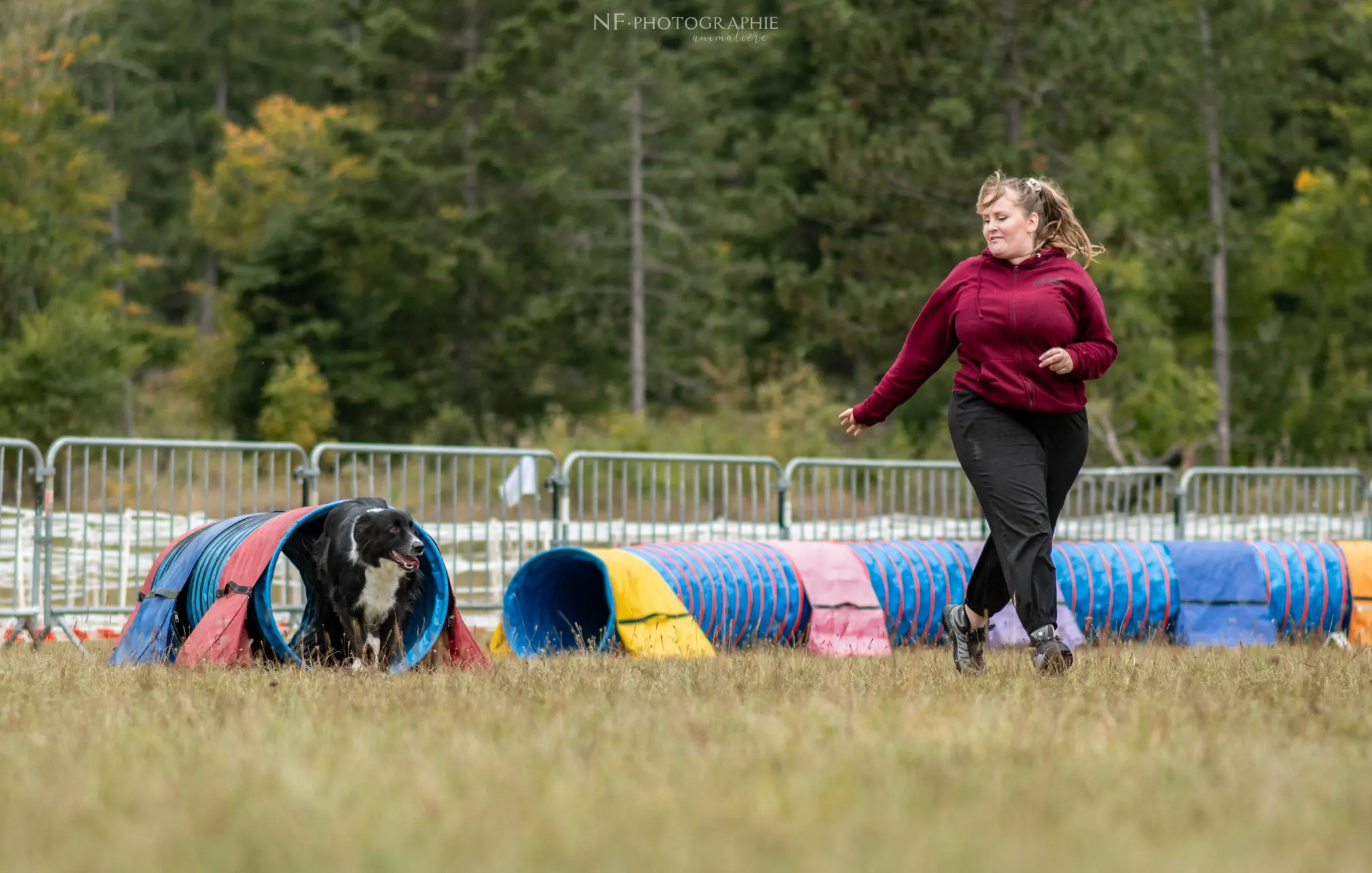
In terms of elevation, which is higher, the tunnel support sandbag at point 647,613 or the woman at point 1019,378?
the woman at point 1019,378

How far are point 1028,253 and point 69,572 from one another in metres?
7.24

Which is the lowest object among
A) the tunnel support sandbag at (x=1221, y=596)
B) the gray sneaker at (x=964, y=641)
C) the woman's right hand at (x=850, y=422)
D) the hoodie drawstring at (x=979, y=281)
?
the tunnel support sandbag at (x=1221, y=596)

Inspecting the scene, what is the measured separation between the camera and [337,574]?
715 centimetres

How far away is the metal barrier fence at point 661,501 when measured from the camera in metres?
12.1

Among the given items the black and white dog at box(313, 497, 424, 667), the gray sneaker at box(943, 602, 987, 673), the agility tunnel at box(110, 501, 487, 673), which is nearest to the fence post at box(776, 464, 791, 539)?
the agility tunnel at box(110, 501, 487, 673)

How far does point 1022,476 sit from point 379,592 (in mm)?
2959

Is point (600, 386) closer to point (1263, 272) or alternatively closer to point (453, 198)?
point (453, 198)

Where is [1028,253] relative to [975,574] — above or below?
above

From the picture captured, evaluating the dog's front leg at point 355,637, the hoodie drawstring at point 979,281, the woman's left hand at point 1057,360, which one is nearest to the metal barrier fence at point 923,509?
the dog's front leg at point 355,637

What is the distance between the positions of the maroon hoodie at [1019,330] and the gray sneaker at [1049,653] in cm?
85

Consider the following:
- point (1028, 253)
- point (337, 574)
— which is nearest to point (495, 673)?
point (337, 574)

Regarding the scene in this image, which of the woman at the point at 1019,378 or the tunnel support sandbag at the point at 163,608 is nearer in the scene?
the woman at the point at 1019,378

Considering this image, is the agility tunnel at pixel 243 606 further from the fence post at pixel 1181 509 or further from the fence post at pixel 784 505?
the fence post at pixel 1181 509

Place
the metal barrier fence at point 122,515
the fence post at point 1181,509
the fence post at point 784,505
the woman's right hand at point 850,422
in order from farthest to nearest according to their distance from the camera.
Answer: the fence post at point 1181,509
the fence post at point 784,505
the metal barrier fence at point 122,515
the woman's right hand at point 850,422
